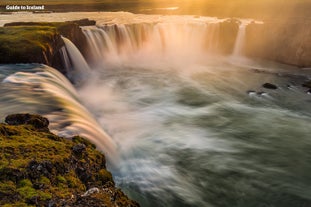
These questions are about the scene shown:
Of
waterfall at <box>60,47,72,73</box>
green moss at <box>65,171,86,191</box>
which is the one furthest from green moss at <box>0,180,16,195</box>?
waterfall at <box>60,47,72,73</box>

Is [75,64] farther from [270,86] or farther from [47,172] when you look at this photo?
[47,172]

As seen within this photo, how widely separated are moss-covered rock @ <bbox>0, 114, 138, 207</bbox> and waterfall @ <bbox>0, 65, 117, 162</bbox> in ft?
7.48

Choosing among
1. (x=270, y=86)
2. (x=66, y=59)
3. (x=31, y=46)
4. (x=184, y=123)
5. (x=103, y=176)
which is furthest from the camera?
(x=270, y=86)

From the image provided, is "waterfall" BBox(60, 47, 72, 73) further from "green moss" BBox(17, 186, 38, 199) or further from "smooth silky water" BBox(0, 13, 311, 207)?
"green moss" BBox(17, 186, 38, 199)

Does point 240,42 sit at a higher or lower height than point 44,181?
lower

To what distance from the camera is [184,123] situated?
17.3 meters

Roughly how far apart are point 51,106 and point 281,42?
30817 mm

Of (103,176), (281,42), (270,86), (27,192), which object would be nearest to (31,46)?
(103,176)

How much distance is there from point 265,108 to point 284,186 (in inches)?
396

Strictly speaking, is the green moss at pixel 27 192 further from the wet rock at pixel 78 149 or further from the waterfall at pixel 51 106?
the waterfall at pixel 51 106

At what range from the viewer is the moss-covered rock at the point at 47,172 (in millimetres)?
5617

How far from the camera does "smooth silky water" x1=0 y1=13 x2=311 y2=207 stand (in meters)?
11.0

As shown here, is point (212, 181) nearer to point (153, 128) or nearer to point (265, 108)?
point (153, 128)

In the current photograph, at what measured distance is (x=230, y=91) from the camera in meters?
25.0
